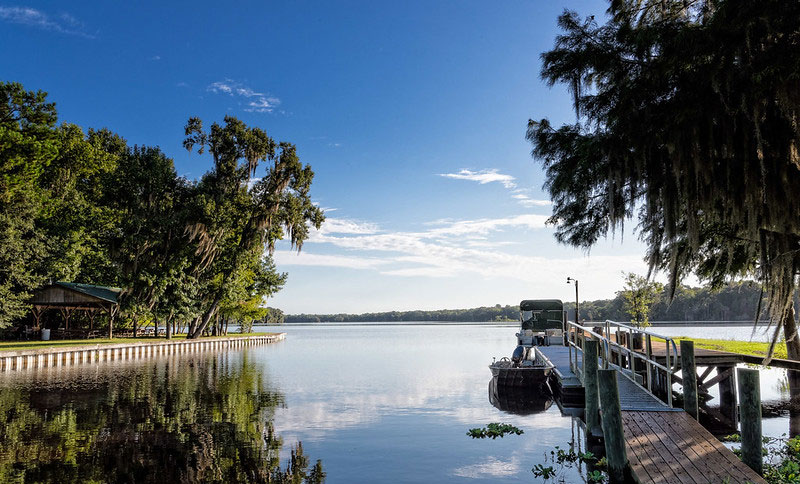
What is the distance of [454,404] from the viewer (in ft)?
65.1

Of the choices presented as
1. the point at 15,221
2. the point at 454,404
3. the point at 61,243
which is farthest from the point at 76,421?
the point at 61,243

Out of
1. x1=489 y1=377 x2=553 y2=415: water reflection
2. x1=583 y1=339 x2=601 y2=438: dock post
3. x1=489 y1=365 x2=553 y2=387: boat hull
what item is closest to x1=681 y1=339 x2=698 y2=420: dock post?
x1=583 y1=339 x2=601 y2=438: dock post

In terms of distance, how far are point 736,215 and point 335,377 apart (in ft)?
77.8

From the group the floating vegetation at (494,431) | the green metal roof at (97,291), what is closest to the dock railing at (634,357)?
the floating vegetation at (494,431)

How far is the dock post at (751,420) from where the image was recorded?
7.98 m

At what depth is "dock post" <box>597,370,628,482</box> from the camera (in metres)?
8.44

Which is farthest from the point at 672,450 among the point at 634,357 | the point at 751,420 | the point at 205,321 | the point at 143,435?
the point at 205,321

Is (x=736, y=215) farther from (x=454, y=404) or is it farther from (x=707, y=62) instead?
(x=454, y=404)

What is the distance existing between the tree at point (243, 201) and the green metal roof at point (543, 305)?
20.5 m

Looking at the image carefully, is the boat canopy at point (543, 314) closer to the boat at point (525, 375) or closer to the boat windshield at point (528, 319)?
the boat windshield at point (528, 319)

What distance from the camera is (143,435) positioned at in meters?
13.1

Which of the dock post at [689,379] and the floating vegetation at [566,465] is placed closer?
the floating vegetation at [566,465]

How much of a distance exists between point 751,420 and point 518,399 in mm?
12844

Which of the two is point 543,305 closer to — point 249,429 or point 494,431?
point 494,431
